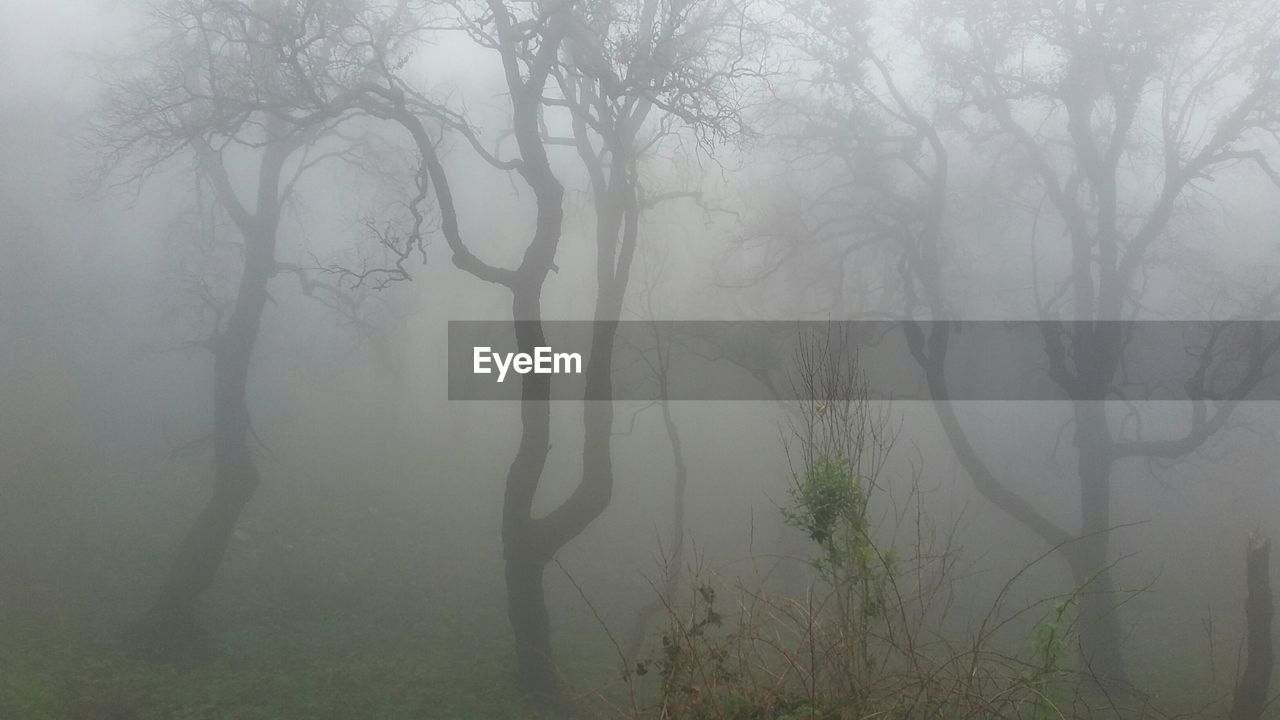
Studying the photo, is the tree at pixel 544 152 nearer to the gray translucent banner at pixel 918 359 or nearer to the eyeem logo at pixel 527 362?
the eyeem logo at pixel 527 362

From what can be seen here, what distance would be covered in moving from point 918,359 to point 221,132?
731 centimetres

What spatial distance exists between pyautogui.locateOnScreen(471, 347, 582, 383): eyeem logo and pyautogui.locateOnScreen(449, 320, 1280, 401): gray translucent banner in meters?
0.03

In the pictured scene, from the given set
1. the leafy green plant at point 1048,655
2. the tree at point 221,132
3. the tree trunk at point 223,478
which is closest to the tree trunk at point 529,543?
the tree at point 221,132

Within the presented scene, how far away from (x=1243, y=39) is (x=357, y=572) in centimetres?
1107

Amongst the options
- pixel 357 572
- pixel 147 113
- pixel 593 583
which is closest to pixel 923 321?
pixel 593 583

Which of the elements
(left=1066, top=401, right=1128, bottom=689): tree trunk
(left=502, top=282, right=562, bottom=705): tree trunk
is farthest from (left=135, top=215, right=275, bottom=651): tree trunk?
(left=1066, top=401, right=1128, bottom=689): tree trunk

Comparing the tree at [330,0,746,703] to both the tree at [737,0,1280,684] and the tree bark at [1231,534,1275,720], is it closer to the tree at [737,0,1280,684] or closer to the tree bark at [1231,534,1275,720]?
the tree at [737,0,1280,684]

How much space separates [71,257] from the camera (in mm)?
10875

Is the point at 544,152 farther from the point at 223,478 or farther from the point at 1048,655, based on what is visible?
the point at 1048,655

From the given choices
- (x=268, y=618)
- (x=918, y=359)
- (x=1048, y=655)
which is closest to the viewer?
(x=1048, y=655)

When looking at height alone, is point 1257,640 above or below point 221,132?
below

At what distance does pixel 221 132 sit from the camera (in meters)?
6.82

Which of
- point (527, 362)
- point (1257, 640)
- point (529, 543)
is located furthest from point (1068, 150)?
point (529, 543)

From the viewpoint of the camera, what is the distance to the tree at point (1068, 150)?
337 inches
